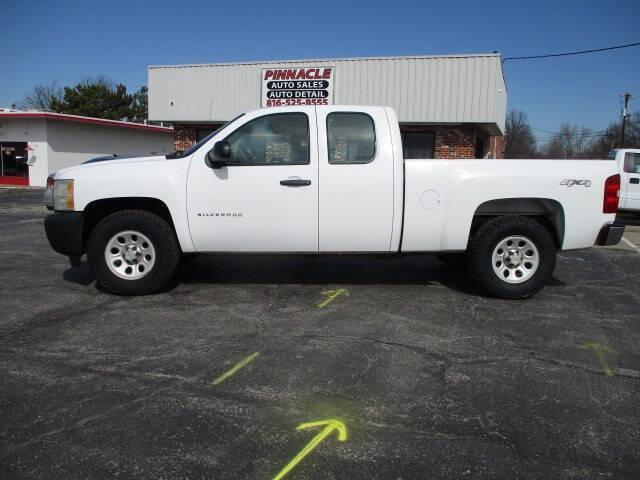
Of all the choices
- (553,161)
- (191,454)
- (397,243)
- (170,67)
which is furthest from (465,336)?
(170,67)

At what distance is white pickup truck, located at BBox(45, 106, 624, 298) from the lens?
213 inches

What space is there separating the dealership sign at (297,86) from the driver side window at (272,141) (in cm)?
1337

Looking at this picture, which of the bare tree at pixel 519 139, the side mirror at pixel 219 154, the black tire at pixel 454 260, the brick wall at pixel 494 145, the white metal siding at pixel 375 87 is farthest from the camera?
the bare tree at pixel 519 139

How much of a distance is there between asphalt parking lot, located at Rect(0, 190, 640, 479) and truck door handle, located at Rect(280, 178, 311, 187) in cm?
119

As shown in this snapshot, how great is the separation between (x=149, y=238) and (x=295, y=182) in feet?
5.25

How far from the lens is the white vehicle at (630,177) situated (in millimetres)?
14180

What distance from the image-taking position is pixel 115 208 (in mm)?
5758

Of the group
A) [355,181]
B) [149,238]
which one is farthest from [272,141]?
[149,238]

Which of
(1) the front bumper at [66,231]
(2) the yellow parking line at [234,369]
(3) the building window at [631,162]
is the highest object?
(3) the building window at [631,162]

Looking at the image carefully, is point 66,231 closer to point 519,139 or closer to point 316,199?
point 316,199

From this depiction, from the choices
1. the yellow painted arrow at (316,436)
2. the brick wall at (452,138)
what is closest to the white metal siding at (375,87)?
the brick wall at (452,138)

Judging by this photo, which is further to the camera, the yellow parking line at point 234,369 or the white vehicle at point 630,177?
the white vehicle at point 630,177

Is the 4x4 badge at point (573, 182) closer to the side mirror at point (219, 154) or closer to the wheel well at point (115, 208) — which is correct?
the side mirror at point (219, 154)

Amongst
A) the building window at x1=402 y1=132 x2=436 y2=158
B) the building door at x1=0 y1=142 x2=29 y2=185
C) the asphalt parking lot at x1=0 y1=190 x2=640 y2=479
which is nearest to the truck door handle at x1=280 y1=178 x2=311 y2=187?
the asphalt parking lot at x1=0 y1=190 x2=640 y2=479
